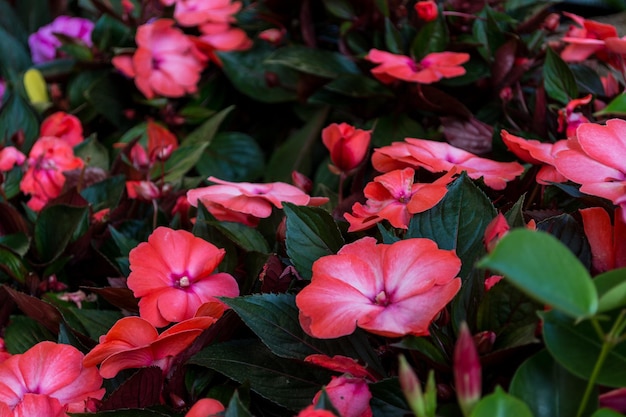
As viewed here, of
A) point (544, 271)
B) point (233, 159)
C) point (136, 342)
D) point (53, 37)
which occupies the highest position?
point (544, 271)

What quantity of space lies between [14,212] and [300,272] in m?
0.55

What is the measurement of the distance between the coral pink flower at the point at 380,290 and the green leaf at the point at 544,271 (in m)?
0.14

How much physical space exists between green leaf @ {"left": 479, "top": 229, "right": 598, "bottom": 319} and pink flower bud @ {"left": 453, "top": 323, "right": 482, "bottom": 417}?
0.20 ft

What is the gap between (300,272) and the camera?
2.33ft

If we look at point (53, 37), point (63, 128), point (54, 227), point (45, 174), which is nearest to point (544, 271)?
point (54, 227)

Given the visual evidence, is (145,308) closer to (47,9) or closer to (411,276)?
(411,276)

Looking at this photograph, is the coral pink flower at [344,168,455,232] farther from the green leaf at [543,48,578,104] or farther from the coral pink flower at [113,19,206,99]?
the coral pink flower at [113,19,206,99]

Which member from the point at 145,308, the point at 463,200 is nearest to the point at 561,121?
the point at 463,200

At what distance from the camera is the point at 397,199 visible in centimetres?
73

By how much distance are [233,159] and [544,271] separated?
117 cm

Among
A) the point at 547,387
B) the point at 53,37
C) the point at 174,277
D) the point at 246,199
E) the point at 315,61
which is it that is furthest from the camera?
the point at 53,37

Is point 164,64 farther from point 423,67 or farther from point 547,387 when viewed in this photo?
point 547,387

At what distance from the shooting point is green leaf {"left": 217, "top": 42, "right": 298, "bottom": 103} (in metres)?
1.50

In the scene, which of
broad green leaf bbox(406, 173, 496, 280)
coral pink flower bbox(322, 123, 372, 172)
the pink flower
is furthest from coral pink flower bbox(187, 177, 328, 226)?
the pink flower
